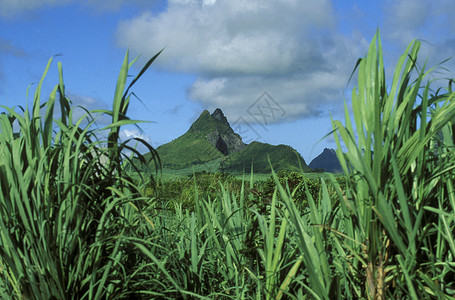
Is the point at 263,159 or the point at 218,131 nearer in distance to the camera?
the point at 263,159

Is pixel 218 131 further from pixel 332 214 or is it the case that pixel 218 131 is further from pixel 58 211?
pixel 58 211

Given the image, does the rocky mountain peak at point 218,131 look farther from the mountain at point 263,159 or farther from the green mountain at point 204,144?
the mountain at point 263,159

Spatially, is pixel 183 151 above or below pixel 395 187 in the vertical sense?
above

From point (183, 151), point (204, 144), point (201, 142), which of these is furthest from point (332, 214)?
point (201, 142)

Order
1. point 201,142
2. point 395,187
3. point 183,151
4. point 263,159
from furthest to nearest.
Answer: point 201,142
point 183,151
point 263,159
point 395,187

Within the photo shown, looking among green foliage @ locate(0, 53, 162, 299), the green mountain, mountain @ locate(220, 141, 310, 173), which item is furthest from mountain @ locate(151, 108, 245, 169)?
green foliage @ locate(0, 53, 162, 299)

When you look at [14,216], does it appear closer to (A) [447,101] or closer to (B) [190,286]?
(B) [190,286]

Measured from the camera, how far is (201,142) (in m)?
50.4

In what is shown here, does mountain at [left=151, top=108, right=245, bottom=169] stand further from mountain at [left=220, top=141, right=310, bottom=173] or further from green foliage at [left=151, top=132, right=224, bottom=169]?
mountain at [left=220, top=141, right=310, bottom=173]

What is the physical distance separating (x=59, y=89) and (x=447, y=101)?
1.62m

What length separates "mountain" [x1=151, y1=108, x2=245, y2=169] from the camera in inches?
1700

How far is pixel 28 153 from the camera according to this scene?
170cm

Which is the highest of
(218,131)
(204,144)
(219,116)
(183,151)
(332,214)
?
(219,116)

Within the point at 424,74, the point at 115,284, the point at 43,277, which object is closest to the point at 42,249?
the point at 43,277
